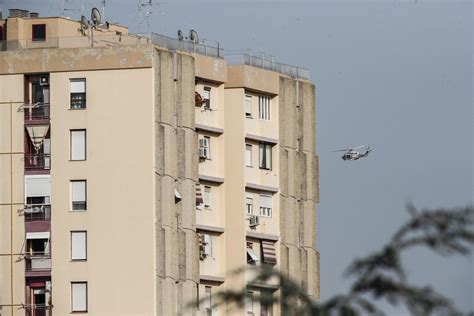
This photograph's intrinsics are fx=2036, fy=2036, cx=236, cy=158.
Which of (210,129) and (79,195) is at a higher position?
(210,129)

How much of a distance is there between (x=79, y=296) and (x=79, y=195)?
2804mm

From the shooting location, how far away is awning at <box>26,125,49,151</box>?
5608 cm

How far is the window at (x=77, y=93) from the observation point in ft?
182

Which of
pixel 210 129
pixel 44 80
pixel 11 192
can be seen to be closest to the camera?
pixel 11 192

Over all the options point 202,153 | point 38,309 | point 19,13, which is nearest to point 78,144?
point 38,309

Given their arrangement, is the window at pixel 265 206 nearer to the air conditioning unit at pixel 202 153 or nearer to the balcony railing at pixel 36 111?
the air conditioning unit at pixel 202 153

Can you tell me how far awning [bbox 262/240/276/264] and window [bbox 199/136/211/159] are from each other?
3.36 metres

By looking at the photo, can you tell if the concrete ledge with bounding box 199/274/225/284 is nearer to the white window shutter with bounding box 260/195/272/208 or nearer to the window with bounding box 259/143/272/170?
the white window shutter with bounding box 260/195/272/208

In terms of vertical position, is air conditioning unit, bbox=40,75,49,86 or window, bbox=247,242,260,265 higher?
air conditioning unit, bbox=40,75,49,86

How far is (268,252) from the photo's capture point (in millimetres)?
61250

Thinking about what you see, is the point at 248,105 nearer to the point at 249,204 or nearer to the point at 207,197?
the point at 249,204

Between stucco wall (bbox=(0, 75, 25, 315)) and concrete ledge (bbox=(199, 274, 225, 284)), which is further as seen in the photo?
concrete ledge (bbox=(199, 274, 225, 284))

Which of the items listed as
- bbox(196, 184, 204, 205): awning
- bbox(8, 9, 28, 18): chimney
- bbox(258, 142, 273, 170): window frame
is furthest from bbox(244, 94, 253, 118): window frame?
bbox(8, 9, 28, 18): chimney

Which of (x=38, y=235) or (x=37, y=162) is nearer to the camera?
(x=38, y=235)
